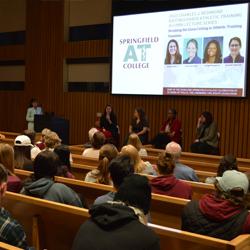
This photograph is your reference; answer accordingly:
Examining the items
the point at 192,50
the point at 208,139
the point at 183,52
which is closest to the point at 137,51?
the point at 183,52

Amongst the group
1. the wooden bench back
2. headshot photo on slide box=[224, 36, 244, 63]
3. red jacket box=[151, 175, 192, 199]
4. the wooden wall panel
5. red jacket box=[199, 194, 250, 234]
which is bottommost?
the wooden bench back

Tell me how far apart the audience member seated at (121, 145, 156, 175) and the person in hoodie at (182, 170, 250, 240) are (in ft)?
4.42

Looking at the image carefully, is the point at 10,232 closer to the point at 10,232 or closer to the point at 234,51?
the point at 10,232

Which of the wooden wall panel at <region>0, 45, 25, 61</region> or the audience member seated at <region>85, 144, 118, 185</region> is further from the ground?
the wooden wall panel at <region>0, 45, 25, 61</region>

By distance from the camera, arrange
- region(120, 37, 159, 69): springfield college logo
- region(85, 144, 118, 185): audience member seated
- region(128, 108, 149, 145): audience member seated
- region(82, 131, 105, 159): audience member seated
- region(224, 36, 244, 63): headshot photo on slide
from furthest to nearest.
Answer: region(120, 37, 159, 69): springfield college logo
region(128, 108, 149, 145): audience member seated
region(224, 36, 244, 63): headshot photo on slide
region(82, 131, 105, 159): audience member seated
region(85, 144, 118, 185): audience member seated

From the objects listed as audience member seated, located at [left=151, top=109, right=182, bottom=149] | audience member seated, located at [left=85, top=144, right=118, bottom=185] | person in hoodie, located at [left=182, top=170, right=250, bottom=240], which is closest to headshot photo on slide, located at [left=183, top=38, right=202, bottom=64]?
audience member seated, located at [left=151, top=109, right=182, bottom=149]

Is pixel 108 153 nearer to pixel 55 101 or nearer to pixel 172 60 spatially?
pixel 172 60

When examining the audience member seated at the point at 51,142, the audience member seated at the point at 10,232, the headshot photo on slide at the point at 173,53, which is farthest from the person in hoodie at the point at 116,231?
the headshot photo on slide at the point at 173,53

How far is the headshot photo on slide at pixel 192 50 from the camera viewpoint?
28.4ft

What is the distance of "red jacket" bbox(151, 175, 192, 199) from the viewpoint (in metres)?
3.44

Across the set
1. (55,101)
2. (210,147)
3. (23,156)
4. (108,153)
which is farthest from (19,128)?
(108,153)

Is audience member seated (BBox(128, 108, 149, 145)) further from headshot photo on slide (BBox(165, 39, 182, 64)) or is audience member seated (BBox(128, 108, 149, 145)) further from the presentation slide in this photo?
headshot photo on slide (BBox(165, 39, 182, 64))

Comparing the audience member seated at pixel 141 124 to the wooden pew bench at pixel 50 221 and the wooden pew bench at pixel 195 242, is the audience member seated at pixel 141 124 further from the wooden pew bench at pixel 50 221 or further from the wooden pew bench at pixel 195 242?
the wooden pew bench at pixel 195 242

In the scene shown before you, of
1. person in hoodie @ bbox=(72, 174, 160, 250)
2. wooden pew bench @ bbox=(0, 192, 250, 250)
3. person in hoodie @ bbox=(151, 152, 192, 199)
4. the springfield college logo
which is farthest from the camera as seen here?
the springfield college logo
